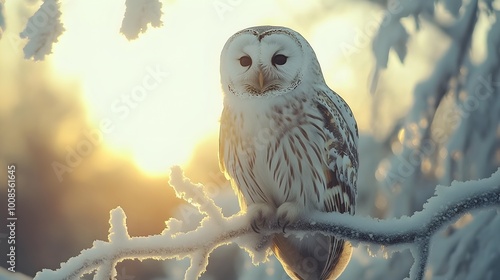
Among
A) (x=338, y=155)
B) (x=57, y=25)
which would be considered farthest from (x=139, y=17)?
(x=338, y=155)

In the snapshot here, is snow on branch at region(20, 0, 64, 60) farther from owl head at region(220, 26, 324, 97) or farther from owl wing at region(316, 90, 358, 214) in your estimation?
owl wing at region(316, 90, 358, 214)

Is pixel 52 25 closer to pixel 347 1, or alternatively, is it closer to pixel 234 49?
pixel 234 49

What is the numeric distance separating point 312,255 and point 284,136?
28cm

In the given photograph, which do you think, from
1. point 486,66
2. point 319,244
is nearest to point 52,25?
point 319,244

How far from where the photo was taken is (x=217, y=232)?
910mm

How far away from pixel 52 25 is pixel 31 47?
4cm

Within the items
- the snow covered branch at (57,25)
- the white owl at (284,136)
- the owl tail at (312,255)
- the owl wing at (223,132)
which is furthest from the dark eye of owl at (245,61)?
the snow covered branch at (57,25)

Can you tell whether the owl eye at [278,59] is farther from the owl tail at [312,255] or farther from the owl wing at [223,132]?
the owl tail at [312,255]

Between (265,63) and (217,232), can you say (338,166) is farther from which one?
(217,232)

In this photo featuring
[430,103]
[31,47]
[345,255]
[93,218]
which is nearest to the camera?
[31,47]

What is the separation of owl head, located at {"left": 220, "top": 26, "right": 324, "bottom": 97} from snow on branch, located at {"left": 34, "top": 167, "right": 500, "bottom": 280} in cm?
35

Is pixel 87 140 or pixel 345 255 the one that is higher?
pixel 87 140

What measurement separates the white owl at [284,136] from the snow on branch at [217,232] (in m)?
0.25

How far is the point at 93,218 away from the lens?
3.21 m
